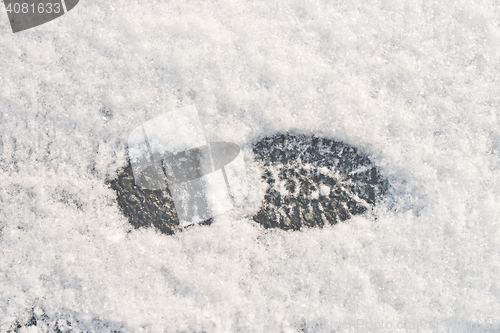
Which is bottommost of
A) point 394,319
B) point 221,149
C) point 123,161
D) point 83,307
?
point 83,307

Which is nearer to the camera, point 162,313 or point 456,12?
point 162,313

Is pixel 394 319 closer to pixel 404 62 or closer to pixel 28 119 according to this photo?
pixel 404 62

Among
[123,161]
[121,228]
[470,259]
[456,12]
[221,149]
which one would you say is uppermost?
[456,12]

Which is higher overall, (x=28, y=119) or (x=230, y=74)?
(x=230, y=74)

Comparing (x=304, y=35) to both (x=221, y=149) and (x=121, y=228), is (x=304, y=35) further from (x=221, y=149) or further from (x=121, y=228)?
(x=121, y=228)

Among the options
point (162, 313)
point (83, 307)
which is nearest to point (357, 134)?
point (162, 313)

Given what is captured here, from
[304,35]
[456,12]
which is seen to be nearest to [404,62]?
[456,12]
